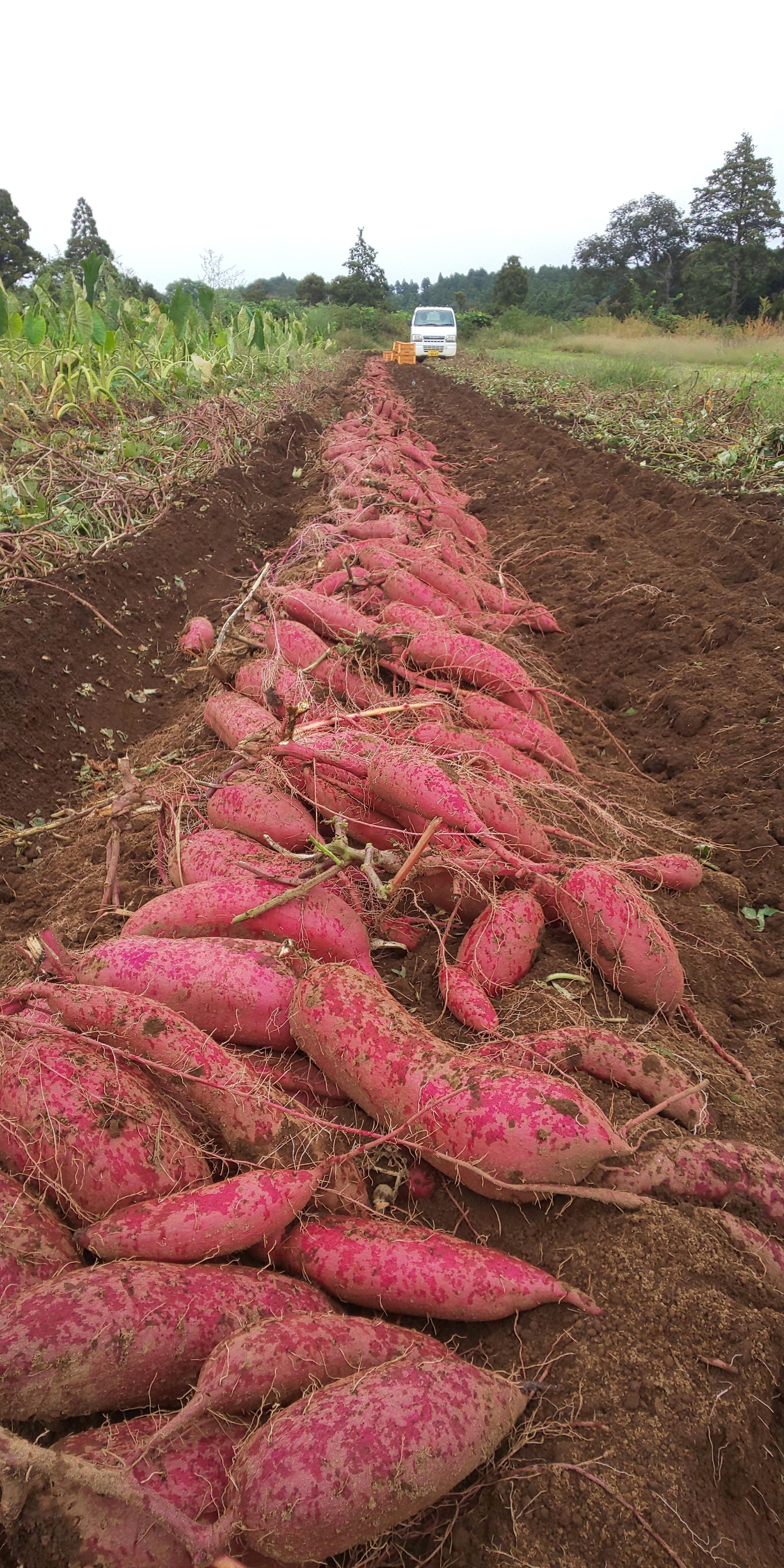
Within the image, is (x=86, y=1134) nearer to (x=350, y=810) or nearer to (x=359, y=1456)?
(x=359, y=1456)

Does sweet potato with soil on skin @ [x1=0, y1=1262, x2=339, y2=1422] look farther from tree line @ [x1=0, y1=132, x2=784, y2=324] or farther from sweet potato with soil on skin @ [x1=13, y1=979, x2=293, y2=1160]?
tree line @ [x1=0, y1=132, x2=784, y2=324]

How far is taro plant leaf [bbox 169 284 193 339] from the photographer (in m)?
8.86

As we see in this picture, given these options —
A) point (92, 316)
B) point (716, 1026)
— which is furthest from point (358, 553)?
point (92, 316)

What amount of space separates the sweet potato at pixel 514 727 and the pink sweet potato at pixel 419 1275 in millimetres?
1683

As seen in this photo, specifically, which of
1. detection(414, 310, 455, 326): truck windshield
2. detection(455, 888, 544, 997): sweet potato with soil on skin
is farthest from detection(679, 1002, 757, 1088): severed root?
detection(414, 310, 455, 326): truck windshield

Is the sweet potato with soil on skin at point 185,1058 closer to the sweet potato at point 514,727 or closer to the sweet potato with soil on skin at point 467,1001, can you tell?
the sweet potato with soil on skin at point 467,1001

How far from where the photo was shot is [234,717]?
8.61ft

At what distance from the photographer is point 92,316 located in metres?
7.32

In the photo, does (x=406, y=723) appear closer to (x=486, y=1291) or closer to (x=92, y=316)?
(x=486, y=1291)

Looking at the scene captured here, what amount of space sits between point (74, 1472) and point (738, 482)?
764 centimetres

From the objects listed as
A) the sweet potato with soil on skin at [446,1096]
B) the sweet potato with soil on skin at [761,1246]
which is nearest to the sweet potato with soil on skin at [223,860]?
the sweet potato with soil on skin at [446,1096]

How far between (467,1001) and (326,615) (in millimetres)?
1914

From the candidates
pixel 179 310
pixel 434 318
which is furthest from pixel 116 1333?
pixel 434 318

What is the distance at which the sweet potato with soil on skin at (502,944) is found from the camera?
1841mm
